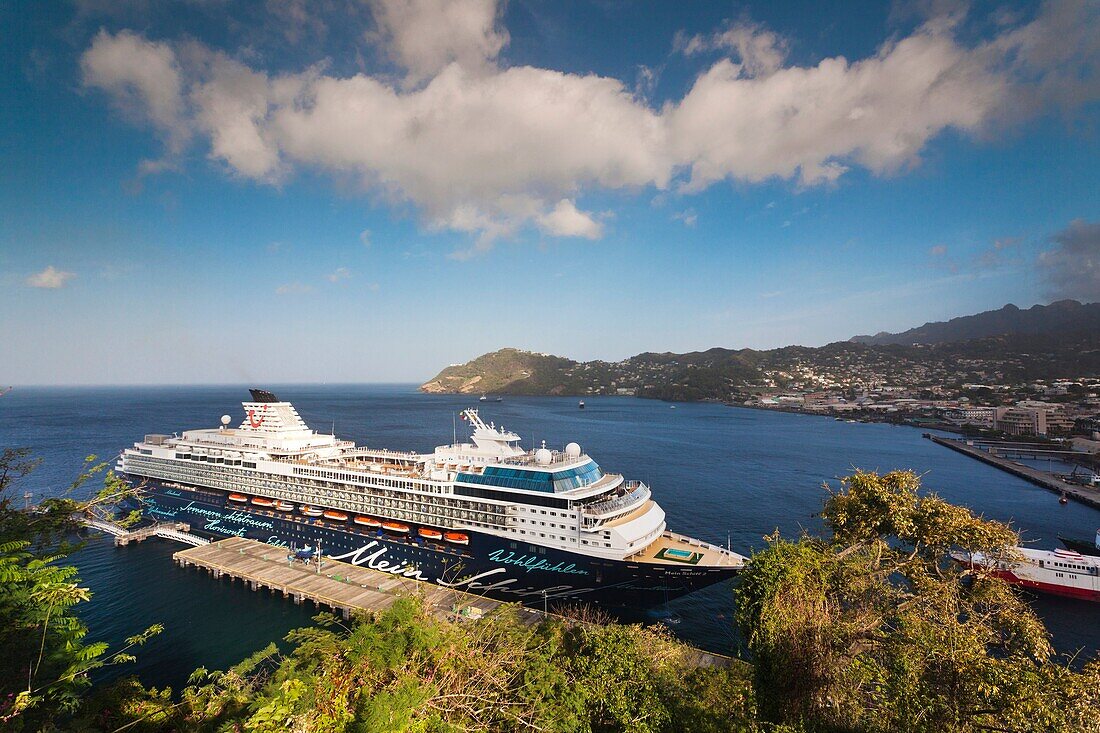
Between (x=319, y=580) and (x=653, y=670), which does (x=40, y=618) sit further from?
(x=319, y=580)

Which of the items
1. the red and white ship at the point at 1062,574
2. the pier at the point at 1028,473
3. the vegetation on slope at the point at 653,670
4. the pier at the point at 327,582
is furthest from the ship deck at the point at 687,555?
the pier at the point at 1028,473

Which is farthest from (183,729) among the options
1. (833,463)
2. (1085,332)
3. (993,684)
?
(1085,332)

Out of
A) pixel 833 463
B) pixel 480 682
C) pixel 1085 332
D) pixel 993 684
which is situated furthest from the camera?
pixel 1085 332

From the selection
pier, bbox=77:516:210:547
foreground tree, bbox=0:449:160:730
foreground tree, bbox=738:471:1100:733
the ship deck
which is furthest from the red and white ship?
pier, bbox=77:516:210:547

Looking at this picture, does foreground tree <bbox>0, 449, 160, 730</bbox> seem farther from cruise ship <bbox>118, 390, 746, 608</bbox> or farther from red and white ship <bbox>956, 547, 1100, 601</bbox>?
red and white ship <bbox>956, 547, 1100, 601</bbox>

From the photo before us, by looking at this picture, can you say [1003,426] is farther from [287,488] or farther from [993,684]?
[287,488]

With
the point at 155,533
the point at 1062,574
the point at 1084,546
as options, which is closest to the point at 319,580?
the point at 155,533

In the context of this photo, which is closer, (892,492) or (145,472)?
(892,492)
